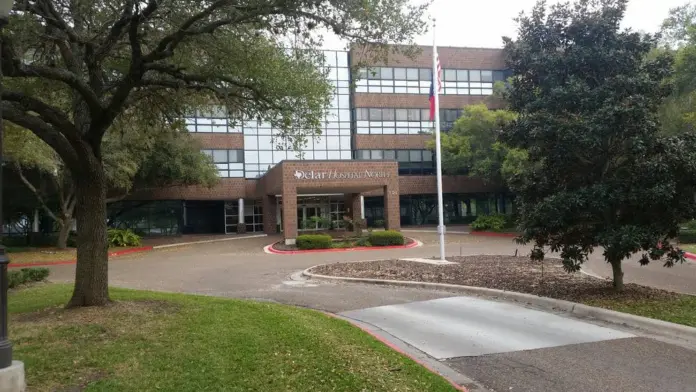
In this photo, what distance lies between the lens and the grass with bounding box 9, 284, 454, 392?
4.96 m

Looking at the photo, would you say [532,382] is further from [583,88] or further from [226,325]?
[583,88]

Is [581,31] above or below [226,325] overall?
above

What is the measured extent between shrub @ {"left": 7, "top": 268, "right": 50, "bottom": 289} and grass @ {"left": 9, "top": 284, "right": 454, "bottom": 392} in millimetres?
5657

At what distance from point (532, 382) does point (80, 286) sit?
6.82 meters

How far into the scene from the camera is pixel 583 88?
949 centimetres

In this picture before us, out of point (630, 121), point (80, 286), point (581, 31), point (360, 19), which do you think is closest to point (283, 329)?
point (80, 286)

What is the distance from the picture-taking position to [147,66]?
338 inches

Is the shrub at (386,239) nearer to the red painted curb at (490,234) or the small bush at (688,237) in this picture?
the red painted curb at (490,234)

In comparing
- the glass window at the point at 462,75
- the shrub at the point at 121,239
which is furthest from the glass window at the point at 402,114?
the shrub at the point at 121,239

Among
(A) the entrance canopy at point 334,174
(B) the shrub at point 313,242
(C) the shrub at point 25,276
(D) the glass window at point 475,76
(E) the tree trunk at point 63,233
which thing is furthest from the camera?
(D) the glass window at point 475,76

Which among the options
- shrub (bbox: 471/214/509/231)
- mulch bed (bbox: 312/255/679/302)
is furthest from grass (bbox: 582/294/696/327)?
shrub (bbox: 471/214/509/231)

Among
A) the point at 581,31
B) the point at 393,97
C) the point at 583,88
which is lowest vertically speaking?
the point at 583,88

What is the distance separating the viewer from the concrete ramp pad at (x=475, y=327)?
700cm

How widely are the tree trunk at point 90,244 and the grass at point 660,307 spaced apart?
8037mm
